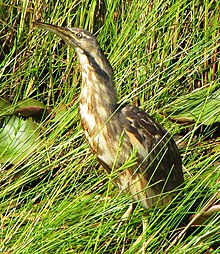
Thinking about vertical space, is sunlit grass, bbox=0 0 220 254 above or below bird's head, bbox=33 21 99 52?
below

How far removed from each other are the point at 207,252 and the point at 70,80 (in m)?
1.10

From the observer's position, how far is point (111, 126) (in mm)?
2490

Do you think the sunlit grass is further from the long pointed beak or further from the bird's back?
the long pointed beak

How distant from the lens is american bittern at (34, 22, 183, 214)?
2.47 metres

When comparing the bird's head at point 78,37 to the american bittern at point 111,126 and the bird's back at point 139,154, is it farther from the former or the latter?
the bird's back at point 139,154

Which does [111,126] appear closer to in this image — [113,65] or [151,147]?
[151,147]

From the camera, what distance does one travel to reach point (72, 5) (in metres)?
3.01

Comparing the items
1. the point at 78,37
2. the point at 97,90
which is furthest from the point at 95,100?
the point at 78,37

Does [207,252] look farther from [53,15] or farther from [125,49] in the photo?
[53,15]

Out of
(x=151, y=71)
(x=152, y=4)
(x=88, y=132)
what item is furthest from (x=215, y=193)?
(x=152, y=4)

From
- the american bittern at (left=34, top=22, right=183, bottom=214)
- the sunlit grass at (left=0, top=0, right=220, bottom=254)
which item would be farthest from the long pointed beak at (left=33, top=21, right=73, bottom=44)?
the sunlit grass at (left=0, top=0, right=220, bottom=254)

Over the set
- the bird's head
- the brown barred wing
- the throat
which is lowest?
the brown barred wing

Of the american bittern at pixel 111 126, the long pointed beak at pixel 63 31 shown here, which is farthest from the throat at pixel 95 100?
the long pointed beak at pixel 63 31

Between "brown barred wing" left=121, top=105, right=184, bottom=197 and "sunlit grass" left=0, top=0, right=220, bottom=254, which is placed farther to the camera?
"sunlit grass" left=0, top=0, right=220, bottom=254
